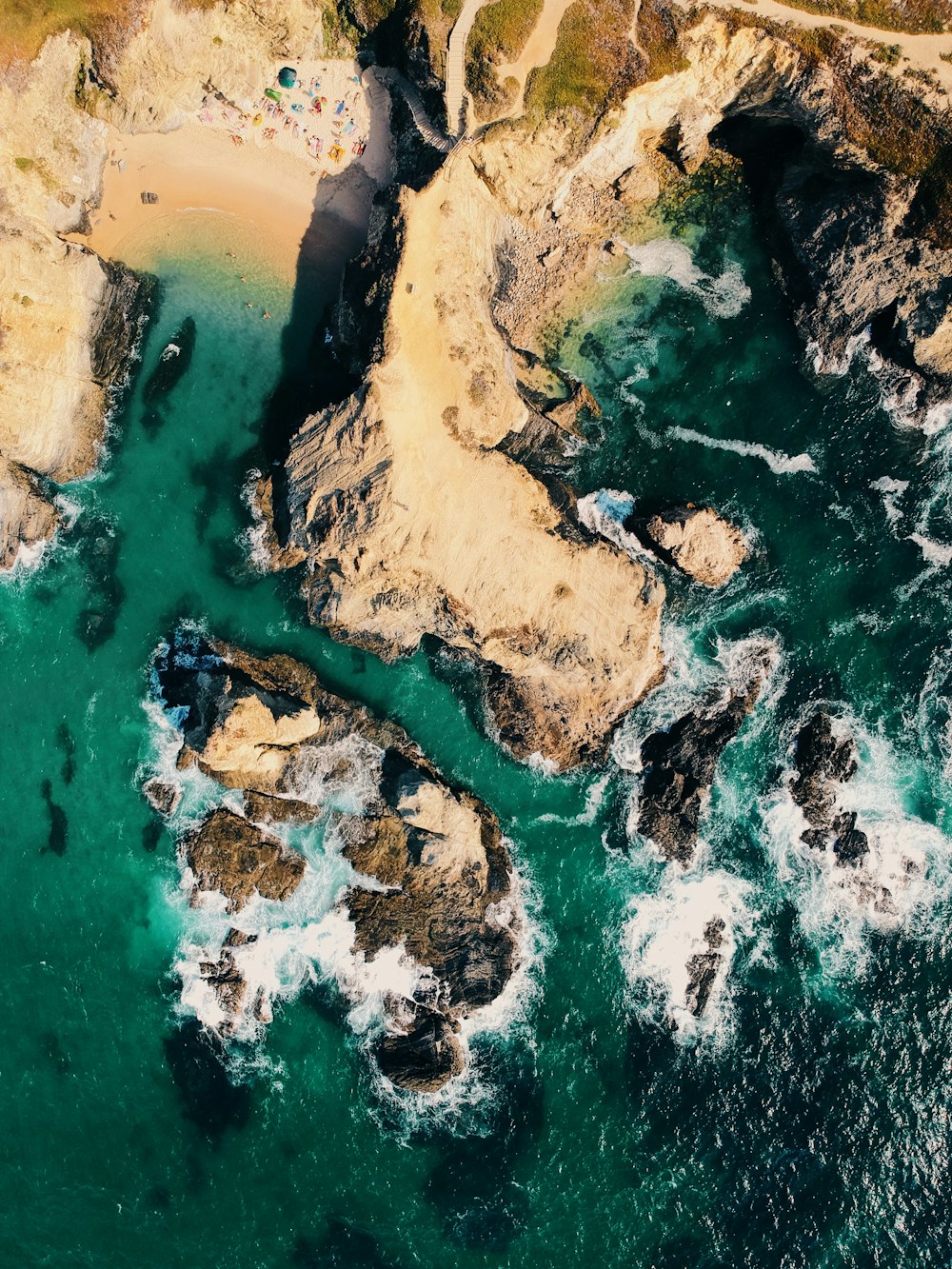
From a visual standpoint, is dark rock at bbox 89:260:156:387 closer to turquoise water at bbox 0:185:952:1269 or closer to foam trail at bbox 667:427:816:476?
turquoise water at bbox 0:185:952:1269

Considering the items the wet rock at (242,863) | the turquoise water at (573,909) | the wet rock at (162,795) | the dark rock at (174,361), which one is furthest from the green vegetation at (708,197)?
the wet rock at (162,795)

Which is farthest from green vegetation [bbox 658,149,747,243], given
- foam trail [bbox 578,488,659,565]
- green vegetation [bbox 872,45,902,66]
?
foam trail [bbox 578,488,659,565]

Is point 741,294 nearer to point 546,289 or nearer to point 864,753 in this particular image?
point 546,289

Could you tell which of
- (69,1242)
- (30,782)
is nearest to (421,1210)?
(69,1242)

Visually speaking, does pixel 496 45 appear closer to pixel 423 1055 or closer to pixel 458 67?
pixel 458 67

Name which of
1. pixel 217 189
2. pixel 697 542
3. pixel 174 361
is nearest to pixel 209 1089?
pixel 697 542

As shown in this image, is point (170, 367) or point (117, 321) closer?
point (117, 321)
